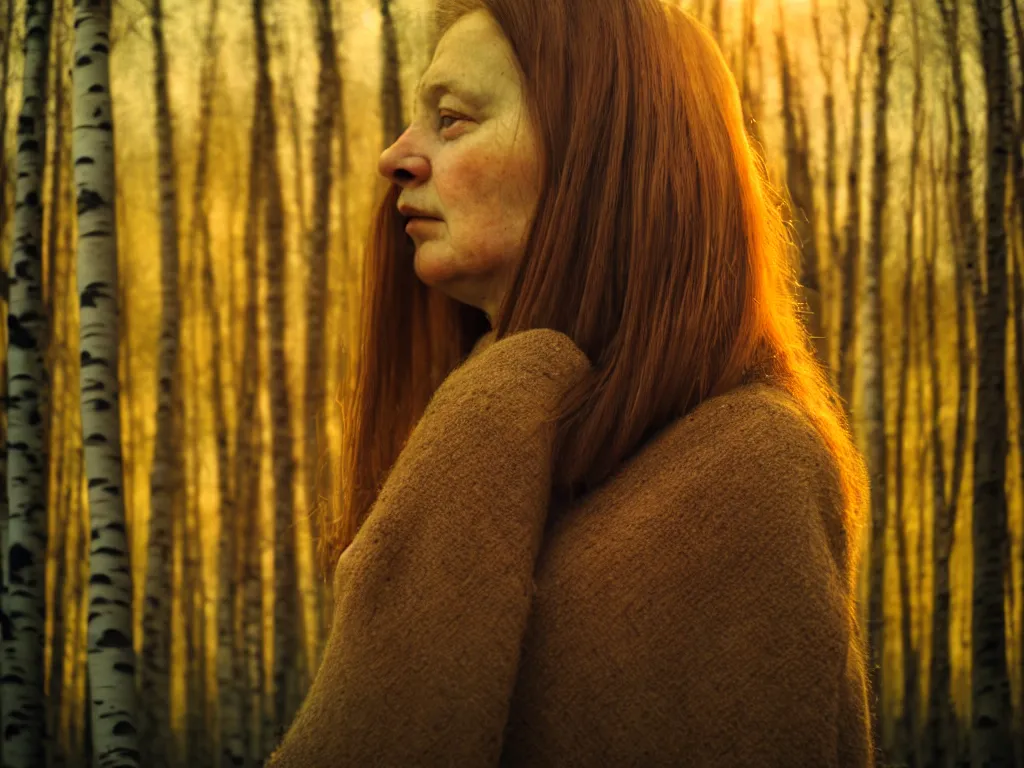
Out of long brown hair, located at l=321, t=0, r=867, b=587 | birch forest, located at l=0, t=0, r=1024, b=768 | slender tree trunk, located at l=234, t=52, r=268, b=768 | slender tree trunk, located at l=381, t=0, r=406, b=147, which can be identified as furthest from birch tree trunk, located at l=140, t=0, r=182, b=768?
long brown hair, located at l=321, t=0, r=867, b=587

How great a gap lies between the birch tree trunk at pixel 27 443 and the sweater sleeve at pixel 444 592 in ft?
8.08

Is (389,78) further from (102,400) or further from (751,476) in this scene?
(751,476)

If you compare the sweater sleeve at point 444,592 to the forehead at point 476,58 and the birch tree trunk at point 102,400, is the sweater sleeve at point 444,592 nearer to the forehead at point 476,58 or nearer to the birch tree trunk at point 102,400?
the forehead at point 476,58

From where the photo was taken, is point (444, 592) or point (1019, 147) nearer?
point (444, 592)

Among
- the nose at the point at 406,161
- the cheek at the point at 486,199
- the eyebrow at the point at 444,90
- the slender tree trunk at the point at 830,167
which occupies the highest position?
the slender tree trunk at the point at 830,167

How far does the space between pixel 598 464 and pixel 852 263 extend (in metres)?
2.41

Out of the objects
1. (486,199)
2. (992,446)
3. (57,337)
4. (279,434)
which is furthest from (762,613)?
(57,337)

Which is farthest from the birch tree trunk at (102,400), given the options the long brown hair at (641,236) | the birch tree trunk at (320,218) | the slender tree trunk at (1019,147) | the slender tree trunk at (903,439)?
the slender tree trunk at (1019,147)

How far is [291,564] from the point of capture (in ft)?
9.49

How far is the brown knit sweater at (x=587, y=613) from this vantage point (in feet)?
2.42

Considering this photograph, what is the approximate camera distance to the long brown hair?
905mm

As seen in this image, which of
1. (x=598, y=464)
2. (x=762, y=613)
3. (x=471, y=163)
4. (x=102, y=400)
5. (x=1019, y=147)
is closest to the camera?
(x=762, y=613)

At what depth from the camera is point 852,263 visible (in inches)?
118

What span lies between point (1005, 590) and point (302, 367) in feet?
8.13
